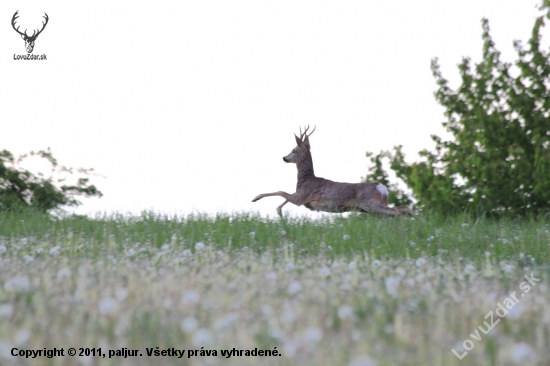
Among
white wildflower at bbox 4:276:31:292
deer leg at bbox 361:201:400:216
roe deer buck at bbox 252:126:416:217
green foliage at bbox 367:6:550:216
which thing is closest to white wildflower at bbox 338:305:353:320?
white wildflower at bbox 4:276:31:292

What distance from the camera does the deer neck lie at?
1445cm

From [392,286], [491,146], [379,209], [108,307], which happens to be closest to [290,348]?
[108,307]

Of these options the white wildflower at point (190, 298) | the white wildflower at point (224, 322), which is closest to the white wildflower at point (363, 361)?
the white wildflower at point (224, 322)

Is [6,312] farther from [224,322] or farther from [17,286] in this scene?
[224,322]

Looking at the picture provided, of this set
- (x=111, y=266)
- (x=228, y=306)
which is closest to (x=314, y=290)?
(x=228, y=306)

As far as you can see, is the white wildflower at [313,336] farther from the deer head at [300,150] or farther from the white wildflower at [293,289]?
the deer head at [300,150]

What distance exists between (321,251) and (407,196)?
1157 centimetres

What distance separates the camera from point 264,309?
183 inches

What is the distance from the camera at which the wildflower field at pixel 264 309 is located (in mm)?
4043

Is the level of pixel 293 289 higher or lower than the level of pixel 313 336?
higher

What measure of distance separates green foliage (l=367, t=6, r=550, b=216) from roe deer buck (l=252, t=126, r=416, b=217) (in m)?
5.01

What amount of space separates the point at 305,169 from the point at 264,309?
998 cm

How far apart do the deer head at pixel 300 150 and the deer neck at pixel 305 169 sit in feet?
0.27

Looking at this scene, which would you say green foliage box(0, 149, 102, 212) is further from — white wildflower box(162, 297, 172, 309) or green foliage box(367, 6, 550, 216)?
white wildflower box(162, 297, 172, 309)
